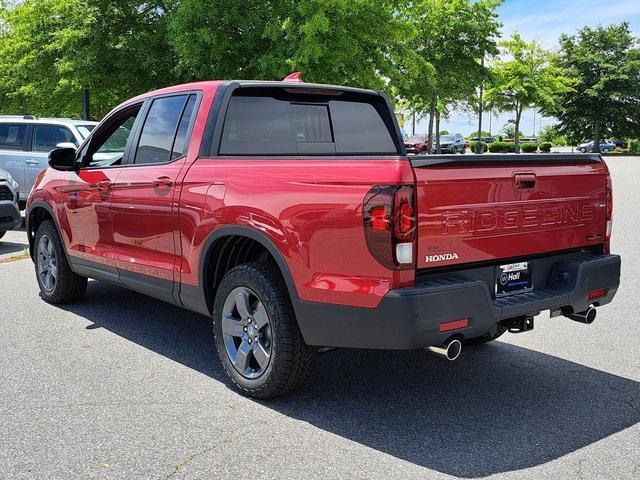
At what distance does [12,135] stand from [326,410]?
11832mm

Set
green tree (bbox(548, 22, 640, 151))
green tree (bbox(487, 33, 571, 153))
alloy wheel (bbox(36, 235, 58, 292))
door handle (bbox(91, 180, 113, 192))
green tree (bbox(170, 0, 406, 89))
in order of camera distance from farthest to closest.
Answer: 1. green tree (bbox(548, 22, 640, 151))
2. green tree (bbox(487, 33, 571, 153))
3. green tree (bbox(170, 0, 406, 89))
4. alloy wheel (bbox(36, 235, 58, 292))
5. door handle (bbox(91, 180, 113, 192))

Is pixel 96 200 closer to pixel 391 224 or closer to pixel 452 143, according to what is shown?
pixel 391 224

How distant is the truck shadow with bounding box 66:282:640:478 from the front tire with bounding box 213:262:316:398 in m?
0.20

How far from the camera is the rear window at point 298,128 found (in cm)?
473

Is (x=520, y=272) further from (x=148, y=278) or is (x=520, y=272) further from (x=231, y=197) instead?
(x=148, y=278)

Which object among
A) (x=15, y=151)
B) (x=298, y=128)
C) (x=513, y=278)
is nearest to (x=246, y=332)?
(x=298, y=128)

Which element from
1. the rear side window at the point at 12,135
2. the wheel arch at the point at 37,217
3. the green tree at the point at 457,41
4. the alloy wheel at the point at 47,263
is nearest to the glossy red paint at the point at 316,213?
the wheel arch at the point at 37,217

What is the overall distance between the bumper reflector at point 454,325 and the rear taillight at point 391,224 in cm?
35

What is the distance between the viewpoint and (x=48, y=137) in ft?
43.4

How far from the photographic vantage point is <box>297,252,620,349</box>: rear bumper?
3.47 meters

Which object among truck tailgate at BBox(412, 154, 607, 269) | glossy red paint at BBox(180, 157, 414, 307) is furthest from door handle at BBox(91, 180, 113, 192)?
truck tailgate at BBox(412, 154, 607, 269)

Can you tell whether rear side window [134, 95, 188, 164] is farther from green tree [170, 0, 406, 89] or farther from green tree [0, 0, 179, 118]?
Answer: green tree [0, 0, 179, 118]

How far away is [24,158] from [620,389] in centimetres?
1213

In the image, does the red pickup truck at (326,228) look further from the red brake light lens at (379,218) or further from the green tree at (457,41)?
the green tree at (457,41)
